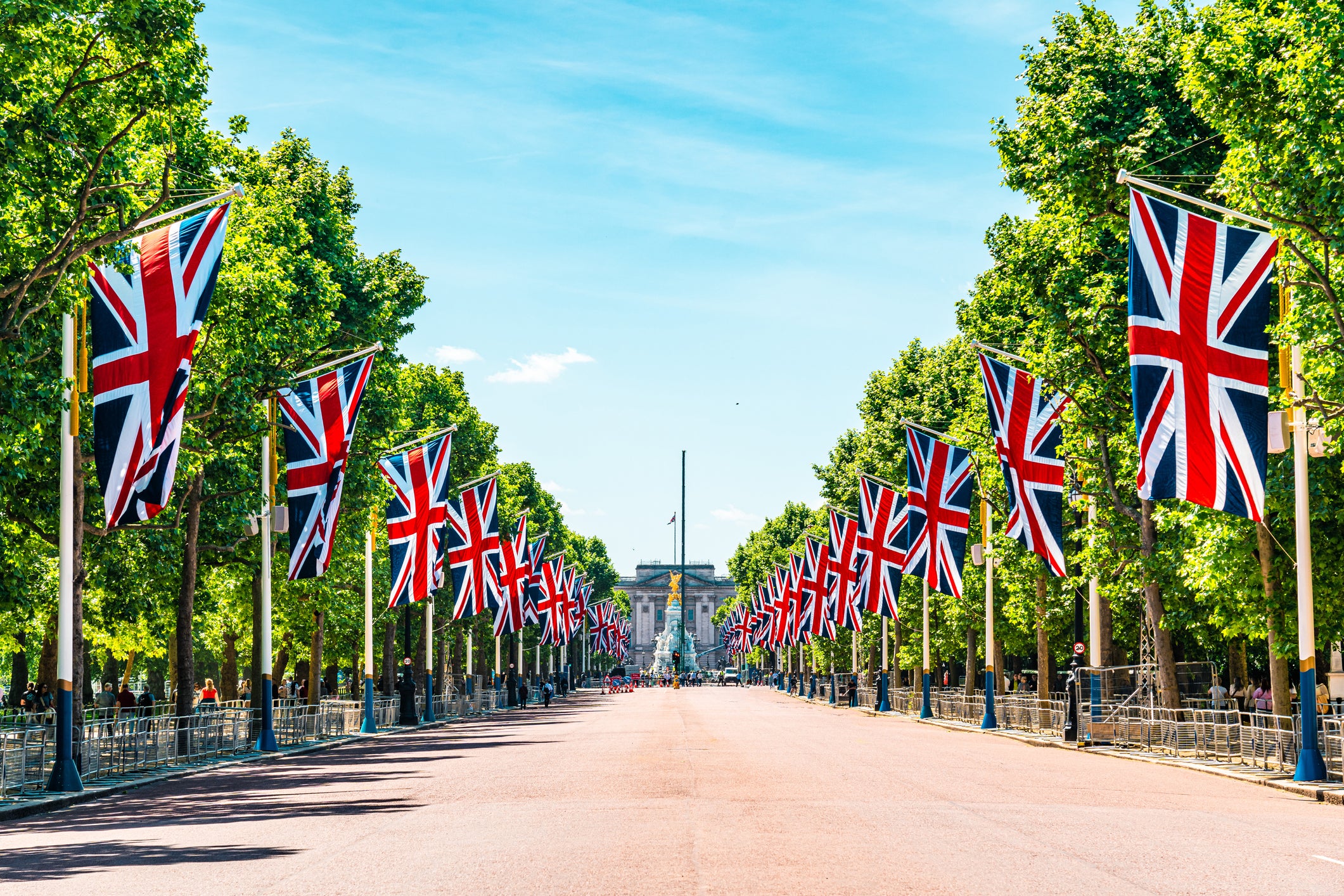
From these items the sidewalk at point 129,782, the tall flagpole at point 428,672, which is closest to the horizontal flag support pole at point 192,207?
the sidewalk at point 129,782

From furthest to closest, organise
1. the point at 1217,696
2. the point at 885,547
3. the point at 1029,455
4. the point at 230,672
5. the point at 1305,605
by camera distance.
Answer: the point at 230,672, the point at 885,547, the point at 1217,696, the point at 1029,455, the point at 1305,605

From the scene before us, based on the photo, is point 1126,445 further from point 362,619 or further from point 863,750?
point 362,619

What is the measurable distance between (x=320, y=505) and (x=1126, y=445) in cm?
1778

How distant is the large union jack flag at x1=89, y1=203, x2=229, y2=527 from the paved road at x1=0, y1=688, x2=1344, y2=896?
192 inches

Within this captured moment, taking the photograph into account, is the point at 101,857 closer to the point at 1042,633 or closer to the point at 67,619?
the point at 67,619

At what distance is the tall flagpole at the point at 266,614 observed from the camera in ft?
119

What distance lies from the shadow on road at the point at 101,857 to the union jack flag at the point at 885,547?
112 ft

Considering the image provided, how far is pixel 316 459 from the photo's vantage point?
108 feet

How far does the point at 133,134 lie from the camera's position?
88.3ft

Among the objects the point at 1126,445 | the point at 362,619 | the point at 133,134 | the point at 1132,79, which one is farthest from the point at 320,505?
the point at 362,619

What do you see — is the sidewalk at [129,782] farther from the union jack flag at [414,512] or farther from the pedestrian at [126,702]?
the union jack flag at [414,512]

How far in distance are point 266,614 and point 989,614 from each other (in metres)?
23.2

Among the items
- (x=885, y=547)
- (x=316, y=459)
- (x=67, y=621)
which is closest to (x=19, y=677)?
(x=885, y=547)

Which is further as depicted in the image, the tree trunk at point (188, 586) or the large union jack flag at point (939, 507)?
the large union jack flag at point (939, 507)
